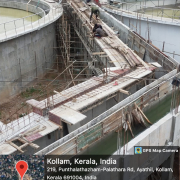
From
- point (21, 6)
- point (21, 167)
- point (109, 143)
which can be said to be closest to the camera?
point (21, 167)

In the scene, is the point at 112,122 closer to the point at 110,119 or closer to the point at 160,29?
the point at 110,119

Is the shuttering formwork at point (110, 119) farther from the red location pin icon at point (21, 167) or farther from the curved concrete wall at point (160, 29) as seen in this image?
the curved concrete wall at point (160, 29)

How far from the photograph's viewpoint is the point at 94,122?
36.9ft

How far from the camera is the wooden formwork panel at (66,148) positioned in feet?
31.4

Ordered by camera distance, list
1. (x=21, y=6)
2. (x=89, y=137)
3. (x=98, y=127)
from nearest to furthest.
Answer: (x=89, y=137)
(x=98, y=127)
(x=21, y=6)

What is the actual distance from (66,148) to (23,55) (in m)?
10.9

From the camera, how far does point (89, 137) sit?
10930 mm

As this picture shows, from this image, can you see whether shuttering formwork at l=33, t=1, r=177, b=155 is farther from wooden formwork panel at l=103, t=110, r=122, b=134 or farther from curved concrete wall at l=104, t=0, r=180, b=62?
curved concrete wall at l=104, t=0, r=180, b=62

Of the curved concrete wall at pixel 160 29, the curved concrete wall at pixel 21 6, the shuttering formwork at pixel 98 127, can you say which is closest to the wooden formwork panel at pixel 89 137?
the shuttering formwork at pixel 98 127

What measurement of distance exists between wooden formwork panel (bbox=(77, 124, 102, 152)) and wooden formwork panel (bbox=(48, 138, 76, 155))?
0.26 meters

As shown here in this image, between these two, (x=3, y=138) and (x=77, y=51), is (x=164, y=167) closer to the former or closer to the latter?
(x=3, y=138)

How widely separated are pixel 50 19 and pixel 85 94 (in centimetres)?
1044

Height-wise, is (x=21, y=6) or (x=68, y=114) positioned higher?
(x=21, y=6)

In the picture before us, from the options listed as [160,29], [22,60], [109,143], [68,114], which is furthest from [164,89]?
[22,60]
